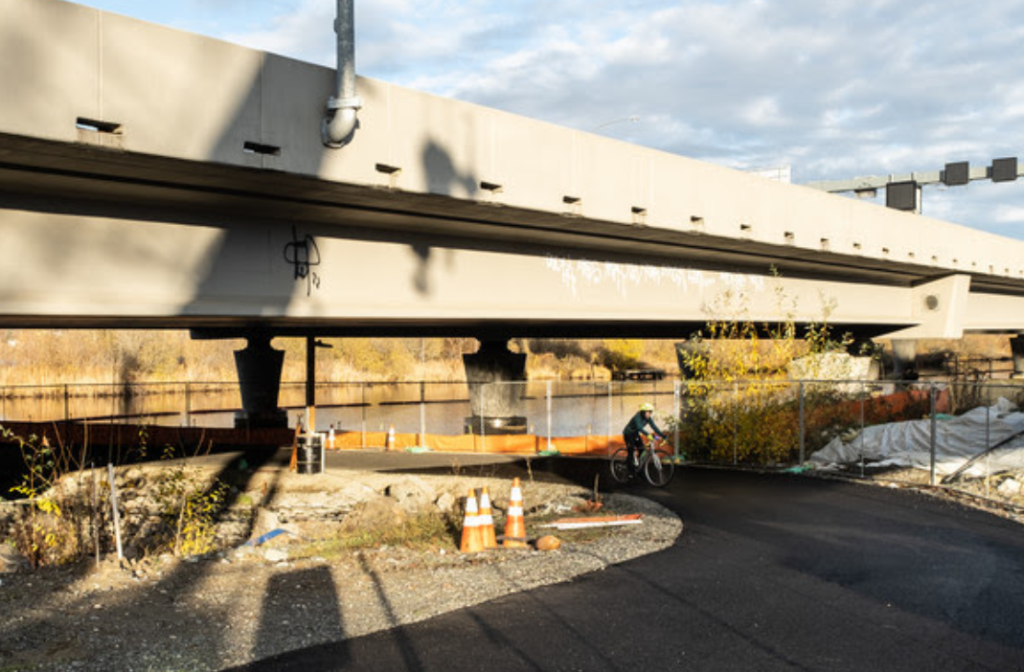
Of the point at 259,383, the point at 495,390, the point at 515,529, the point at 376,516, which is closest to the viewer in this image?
the point at 515,529

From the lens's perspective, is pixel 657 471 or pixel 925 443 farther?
pixel 925 443

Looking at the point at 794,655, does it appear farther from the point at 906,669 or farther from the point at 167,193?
the point at 167,193

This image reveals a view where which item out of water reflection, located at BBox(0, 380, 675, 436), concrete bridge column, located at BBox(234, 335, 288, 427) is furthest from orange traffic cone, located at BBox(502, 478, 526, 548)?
water reflection, located at BBox(0, 380, 675, 436)

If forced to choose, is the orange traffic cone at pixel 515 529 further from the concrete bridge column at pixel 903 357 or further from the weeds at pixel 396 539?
the concrete bridge column at pixel 903 357

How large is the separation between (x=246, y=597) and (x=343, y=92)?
286 inches

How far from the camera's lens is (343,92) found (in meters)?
12.9

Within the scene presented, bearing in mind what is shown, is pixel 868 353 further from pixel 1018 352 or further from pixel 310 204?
pixel 1018 352

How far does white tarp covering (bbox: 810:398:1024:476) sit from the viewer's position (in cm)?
1909

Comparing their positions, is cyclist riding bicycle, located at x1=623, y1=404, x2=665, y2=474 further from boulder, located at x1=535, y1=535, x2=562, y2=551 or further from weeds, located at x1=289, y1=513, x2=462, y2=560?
boulder, located at x1=535, y1=535, x2=562, y2=551

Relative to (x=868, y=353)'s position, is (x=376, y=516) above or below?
below

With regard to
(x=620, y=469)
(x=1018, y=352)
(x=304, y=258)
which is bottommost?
(x=620, y=469)

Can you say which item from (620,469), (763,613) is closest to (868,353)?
(620,469)

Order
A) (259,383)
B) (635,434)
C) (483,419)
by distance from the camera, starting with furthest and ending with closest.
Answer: (259,383)
(483,419)
(635,434)

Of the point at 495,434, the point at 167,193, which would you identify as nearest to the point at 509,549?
the point at 167,193
